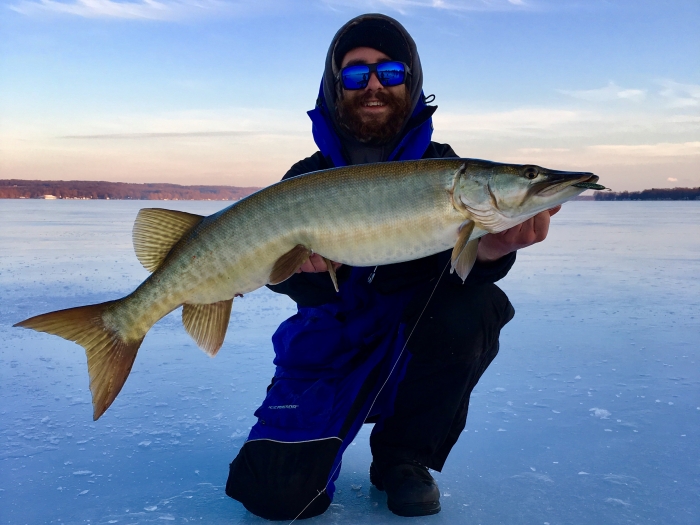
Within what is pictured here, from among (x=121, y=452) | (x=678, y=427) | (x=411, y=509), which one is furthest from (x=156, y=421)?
(x=678, y=427)

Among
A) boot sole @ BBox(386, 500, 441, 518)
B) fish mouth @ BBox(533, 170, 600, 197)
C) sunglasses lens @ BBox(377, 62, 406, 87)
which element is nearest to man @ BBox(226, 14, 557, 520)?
boot sole @ BBox(386, 500, 441, 518)

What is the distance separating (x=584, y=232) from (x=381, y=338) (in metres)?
13.6

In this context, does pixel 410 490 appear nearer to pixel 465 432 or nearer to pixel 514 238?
pixel 465 432

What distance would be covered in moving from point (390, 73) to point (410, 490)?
2.42 m

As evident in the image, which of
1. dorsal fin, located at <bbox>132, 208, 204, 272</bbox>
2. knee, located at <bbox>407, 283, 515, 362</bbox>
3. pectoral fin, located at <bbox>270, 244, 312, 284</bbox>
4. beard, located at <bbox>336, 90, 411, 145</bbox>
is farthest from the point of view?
beard, located at <bbox>336, 90, 411, 145</bbox>

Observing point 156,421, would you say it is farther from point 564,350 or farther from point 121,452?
point 564,350

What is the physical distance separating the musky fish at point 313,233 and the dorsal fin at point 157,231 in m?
0.10

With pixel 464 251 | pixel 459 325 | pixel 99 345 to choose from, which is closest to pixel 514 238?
pixel 464 251

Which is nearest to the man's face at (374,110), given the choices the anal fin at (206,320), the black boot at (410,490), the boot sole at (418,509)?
the anal fin at (206,320)

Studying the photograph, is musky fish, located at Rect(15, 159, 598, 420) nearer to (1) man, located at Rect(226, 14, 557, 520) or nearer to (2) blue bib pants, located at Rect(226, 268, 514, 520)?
(1) man, located at Rect(226, 14, 557, 520)

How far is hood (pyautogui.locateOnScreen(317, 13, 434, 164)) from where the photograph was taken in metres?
3.50

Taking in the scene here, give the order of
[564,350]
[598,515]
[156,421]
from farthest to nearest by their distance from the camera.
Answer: [564,350]
[156,421]
[598,515]

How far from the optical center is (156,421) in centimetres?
324

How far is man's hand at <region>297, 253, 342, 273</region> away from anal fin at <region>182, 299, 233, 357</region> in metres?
0.39
